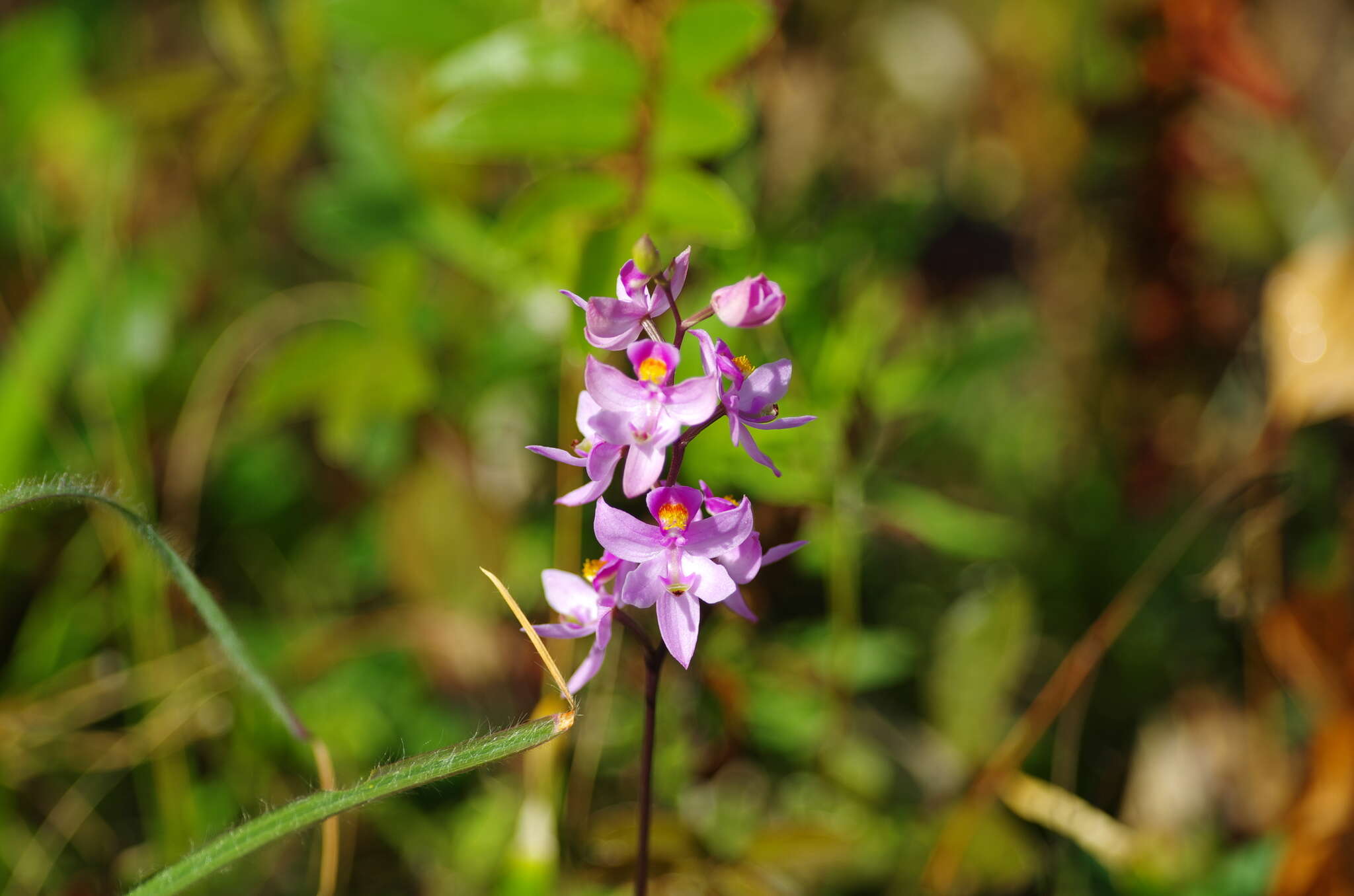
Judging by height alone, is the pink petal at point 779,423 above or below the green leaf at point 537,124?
below

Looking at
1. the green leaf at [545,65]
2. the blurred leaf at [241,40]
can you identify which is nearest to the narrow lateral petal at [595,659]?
the green leaf at [545,65]

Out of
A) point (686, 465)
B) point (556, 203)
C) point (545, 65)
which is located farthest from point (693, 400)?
point (545, 65)

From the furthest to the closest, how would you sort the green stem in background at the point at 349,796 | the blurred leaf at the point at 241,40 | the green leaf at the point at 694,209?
the blurred leaf at the point at 241,40
the green leaf at the point at 694,209
the green stem in background at the point at 349,796

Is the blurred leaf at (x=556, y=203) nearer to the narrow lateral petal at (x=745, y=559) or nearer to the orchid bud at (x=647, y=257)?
the orchid bud at (x=647, y=257)

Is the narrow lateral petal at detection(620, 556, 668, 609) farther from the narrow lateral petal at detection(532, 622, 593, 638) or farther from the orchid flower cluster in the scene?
the narrow lateral petal at detection(532, 622, 593, 638)

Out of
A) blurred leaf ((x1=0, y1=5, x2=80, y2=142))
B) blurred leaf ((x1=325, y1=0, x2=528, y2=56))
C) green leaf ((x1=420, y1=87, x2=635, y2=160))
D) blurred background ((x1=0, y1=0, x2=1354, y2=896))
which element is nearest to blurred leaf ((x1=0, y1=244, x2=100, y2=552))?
blurred background ((x1=0, y1=0, x2=1354, y2=896))
